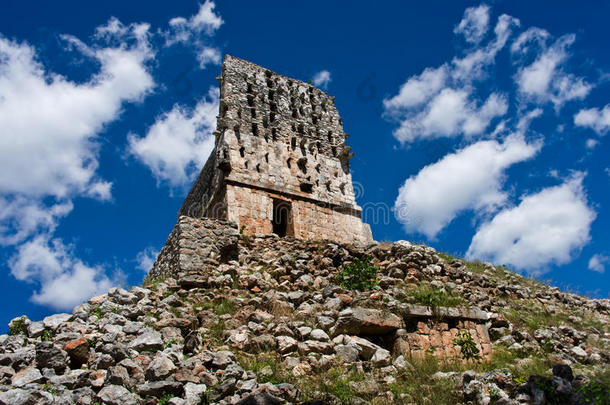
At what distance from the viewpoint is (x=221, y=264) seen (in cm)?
1129

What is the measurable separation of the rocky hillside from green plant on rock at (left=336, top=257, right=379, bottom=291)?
29 mm

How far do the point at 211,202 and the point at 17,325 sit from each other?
856 cm

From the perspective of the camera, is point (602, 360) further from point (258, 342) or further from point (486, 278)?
point (258, 342)

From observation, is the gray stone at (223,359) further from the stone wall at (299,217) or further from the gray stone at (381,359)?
the stone wall at (299,217)

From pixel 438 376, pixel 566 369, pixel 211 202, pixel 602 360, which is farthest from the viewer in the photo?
pixel 211 202

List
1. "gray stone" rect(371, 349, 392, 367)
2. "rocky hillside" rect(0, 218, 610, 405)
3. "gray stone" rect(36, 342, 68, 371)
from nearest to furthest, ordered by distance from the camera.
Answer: "rocky hillside" rect(0, 218, 610, 405), "gray stone" rect(36, 342, 68, 371), "gray stone" rect(371, 349, 392, 367)

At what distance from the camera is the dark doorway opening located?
1565 centimetres

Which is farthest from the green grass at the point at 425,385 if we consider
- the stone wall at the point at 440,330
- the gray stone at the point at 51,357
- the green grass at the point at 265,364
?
the gray stone at the point at 51,357

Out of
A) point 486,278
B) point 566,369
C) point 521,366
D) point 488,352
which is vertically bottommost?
point 566,369

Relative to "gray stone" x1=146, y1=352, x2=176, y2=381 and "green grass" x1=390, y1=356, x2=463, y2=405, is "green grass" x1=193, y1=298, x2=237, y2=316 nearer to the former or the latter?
"gray stone" x1=146, y1=352, x2=176, y2=381

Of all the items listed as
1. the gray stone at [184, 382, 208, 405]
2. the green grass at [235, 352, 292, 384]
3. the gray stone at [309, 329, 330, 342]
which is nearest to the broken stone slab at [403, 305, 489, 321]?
the gray stone at [309, 329, 330, 342]

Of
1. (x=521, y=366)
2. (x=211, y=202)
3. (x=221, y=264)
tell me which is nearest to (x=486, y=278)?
(x=521, y=366)

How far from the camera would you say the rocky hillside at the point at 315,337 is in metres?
6.09

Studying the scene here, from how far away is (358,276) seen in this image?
10.5 metres
